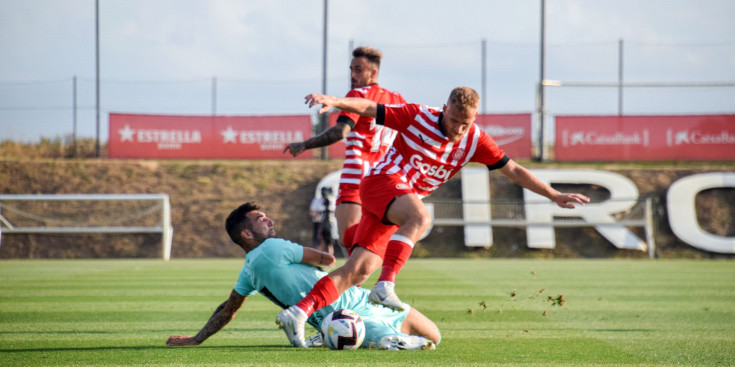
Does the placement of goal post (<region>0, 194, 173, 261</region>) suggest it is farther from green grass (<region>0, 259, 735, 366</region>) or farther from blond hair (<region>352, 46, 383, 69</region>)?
blond hair (<region>352, 46, 383, 69</region>)

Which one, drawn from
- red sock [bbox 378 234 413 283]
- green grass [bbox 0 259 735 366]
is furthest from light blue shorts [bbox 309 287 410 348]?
red sock [bbox 378 234 413 283]

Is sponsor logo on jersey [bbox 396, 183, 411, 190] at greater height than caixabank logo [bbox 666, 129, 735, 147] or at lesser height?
lesser

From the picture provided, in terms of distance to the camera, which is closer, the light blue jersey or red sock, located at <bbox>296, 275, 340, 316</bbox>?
red sock, located at <bbox>296, 275, 340, 316</bbox>

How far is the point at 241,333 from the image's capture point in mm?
6609

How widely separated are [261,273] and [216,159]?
20.5m

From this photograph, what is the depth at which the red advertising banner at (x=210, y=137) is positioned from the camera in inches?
995

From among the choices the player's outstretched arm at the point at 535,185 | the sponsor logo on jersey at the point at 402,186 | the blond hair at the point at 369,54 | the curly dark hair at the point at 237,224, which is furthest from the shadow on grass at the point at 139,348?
the blond hair at the point at 369,54

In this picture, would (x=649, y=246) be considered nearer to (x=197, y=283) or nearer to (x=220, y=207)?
(x=220, y=207)

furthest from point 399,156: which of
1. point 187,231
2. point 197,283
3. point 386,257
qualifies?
point 187,231

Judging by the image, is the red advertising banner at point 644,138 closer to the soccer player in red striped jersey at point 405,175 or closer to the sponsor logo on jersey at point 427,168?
the soccer player in red striped jersey at point 405,175

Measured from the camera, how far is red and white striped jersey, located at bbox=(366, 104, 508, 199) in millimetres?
5770

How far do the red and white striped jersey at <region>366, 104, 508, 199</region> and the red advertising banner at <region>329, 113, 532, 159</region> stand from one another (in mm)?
19103

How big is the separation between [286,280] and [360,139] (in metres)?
2.17

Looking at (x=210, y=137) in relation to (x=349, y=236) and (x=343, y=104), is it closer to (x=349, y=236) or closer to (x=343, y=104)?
(x=349, y=236)
